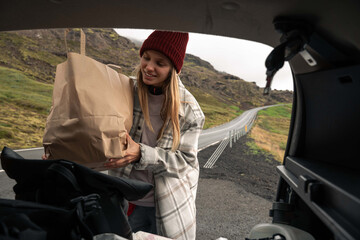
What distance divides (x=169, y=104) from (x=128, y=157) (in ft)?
1.47

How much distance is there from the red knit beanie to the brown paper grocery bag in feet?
1.43

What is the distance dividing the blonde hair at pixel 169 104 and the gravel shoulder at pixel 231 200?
9.14ft

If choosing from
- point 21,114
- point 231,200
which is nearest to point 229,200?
point 231,200

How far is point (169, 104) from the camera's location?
5.16 feet

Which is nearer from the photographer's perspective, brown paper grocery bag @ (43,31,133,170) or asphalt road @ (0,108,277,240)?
brown paper grocery bag @ (43,31,133,170)

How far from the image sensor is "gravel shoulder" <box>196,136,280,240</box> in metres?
4.24

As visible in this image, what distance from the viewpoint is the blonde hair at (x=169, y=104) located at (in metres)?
1.56

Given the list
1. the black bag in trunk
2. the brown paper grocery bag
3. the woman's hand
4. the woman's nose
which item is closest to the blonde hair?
the woman's nose

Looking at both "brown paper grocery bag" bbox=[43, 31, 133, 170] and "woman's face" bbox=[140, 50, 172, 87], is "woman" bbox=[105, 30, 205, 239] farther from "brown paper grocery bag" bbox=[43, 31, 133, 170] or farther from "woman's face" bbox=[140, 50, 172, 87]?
"brown paper grocery bag" bbox=[43, 31, 133, 170]

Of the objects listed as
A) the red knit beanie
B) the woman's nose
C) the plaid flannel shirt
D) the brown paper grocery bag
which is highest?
the red knit beanie

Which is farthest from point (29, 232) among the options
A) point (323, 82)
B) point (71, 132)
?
point (323, 82)

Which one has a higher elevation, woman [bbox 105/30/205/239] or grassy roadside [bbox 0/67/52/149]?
woman [bbox 105/30/205/239]

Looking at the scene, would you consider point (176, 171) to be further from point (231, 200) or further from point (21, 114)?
point (21, 114)

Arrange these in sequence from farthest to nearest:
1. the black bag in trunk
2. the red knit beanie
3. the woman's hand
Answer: the red knit beanie < the woman's hand < the black bag in trunk
